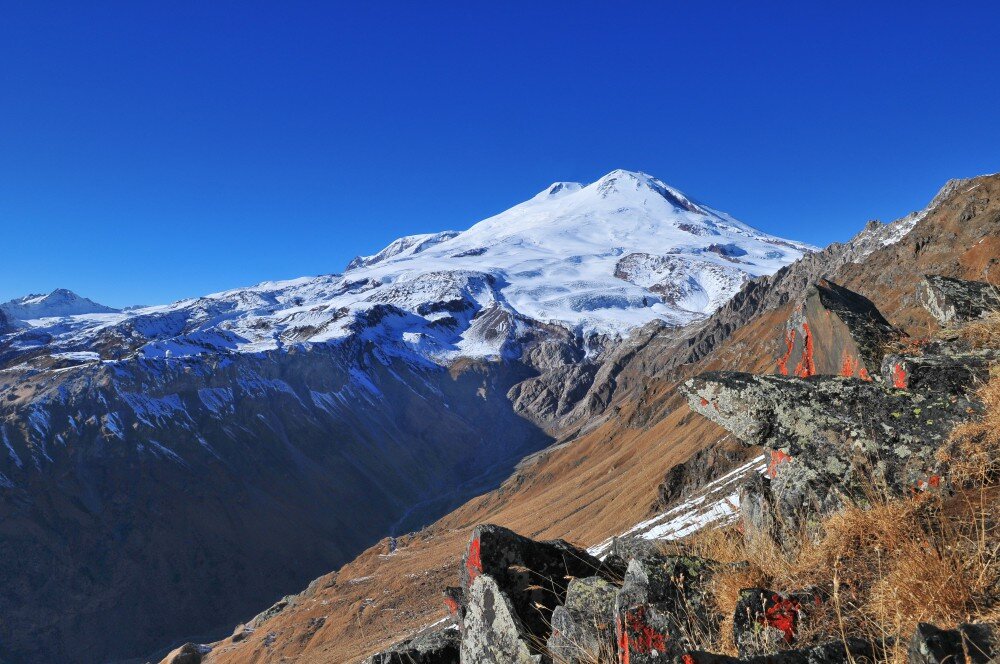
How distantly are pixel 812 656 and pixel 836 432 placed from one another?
2581 millimetres

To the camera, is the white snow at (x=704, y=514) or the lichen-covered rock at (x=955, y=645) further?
the white snow at (x=704, y=514)

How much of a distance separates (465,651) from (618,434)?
73.4 meters

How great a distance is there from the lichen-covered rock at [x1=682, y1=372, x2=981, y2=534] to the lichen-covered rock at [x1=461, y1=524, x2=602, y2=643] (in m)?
1.90

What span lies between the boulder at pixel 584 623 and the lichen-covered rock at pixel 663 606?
353 millimetres

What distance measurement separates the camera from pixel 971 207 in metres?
48.1

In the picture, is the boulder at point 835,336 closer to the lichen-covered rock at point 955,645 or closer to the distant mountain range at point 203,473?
the lichen-covered rock at point 955,645

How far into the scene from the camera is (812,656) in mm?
2863

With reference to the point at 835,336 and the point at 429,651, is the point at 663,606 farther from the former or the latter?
the point at 835,336

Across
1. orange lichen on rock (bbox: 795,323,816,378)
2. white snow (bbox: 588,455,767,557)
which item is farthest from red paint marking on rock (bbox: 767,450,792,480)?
orange lichen on rock (bbox: 795,323,816,378)

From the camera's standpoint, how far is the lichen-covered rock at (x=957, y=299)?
21.2 ft

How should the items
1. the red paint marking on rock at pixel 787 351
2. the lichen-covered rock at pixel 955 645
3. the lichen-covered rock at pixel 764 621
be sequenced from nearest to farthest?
the lichen-covered rock at pixel 955 645 < the lichen-covered rock at pixel 764 621 < the red paint marking on rock at pixel 787 351

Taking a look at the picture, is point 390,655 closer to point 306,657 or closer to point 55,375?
point 306,657

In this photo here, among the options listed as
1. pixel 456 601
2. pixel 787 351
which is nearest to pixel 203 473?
pixel 456 601

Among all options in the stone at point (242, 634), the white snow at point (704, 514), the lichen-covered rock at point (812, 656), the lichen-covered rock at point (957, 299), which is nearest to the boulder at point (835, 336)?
the lichen-covered rock at point (957, 299)
